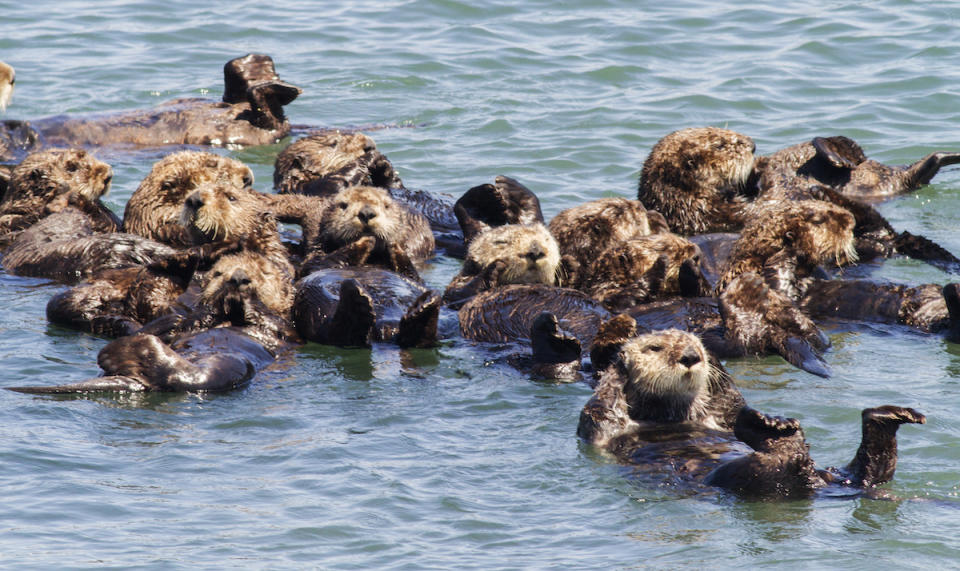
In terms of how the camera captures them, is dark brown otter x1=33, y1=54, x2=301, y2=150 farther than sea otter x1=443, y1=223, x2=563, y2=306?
Yes

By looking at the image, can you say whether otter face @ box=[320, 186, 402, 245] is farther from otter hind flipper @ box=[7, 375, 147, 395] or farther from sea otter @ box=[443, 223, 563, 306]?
otter hind flipper @ box=[7, 375, 147, 395]

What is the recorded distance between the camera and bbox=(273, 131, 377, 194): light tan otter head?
30.9 ft

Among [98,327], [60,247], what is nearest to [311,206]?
[60,247]

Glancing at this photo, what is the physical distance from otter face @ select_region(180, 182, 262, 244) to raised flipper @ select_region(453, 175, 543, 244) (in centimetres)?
154

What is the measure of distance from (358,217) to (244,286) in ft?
4.02

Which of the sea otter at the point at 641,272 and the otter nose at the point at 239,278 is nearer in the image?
the otter nose at the point at 239,278

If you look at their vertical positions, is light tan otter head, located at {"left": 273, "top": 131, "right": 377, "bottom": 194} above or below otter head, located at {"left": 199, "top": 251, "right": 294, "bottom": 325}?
above

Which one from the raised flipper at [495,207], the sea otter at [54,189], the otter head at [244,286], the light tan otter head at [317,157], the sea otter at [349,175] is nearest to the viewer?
the otter head at [244,286]

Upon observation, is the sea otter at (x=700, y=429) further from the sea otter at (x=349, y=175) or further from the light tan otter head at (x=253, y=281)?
the sea otter at (x=349, y=175)

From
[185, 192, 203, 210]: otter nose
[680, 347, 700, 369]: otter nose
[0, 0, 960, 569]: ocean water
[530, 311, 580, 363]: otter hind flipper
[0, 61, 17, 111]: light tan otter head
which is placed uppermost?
[0, 61, 17, 111]: light tan otter head

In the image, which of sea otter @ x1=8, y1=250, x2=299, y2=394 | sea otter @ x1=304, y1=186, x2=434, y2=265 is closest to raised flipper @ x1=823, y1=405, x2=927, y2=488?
sea otter @ x1=8, y1=250, x2=299, y2=394

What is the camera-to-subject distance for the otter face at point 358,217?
287 inches

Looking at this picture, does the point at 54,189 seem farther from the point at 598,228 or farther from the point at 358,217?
the point at 598,228

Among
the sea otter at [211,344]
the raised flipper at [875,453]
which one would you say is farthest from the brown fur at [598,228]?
the raised flipper at [875,453]
